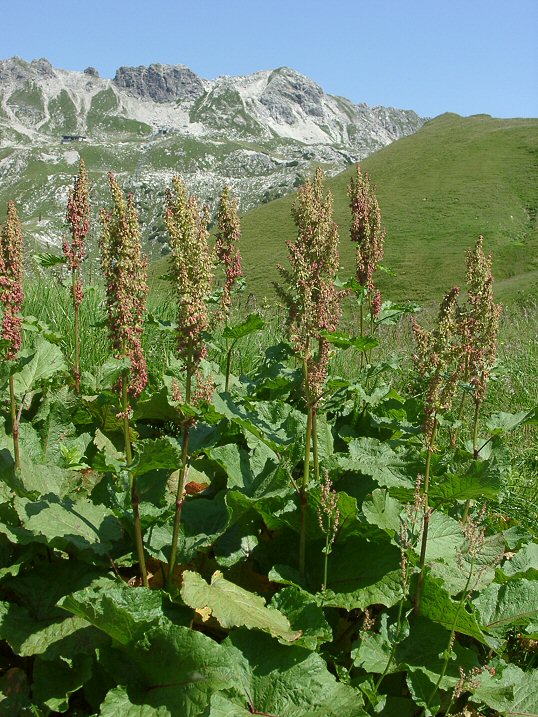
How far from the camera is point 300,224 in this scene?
365 centimetres

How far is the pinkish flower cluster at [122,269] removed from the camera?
265 cm

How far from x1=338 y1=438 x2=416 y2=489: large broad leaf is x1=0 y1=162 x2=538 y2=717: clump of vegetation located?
13mm

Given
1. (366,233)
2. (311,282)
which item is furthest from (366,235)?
(311,282)

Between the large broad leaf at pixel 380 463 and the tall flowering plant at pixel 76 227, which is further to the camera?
the tall flowering plant at pixel 76 227

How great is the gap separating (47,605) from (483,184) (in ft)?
319

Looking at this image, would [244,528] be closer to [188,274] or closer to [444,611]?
[444,611]

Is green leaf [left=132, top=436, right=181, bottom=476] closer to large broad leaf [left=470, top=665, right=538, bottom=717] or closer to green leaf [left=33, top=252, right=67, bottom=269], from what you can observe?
large broad leaf [left=470, top=665, right=538, bottom=717]

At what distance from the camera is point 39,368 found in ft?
14.0

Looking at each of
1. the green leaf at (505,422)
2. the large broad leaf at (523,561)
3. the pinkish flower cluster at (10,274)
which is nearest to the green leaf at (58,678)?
the pinkish flower cluster at (10,274)

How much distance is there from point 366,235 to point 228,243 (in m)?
1.63

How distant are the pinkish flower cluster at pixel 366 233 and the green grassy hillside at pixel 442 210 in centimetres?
4629

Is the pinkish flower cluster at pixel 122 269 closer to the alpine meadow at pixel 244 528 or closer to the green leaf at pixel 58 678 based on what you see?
the alpine meadow at pixel 244 528

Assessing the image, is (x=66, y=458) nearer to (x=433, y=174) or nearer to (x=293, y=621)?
(x=293, y=621)

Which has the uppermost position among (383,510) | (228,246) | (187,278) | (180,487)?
(228,246)
